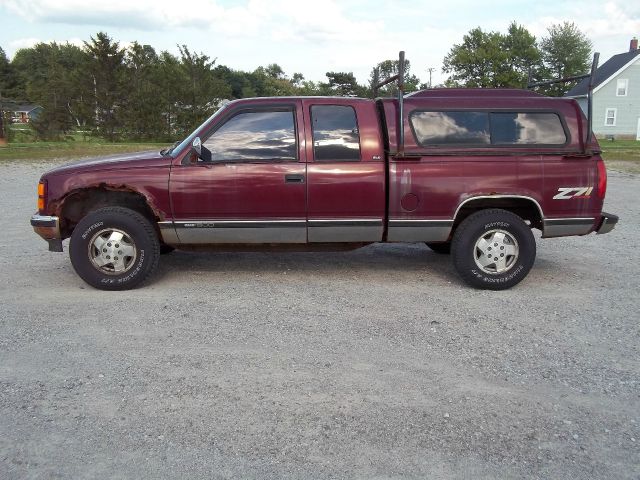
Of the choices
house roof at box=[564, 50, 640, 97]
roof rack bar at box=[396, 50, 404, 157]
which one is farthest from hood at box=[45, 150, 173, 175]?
house roof at box=[564, 50, 640, 97]

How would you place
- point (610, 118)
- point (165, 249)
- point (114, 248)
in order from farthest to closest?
point (610, 118) → point (165, 249) → point (114, 248)

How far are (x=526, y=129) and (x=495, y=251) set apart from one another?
1.24m

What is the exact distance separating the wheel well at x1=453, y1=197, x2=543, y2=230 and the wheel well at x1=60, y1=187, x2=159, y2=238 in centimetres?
312

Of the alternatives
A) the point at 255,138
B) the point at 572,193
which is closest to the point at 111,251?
the point at 255,138

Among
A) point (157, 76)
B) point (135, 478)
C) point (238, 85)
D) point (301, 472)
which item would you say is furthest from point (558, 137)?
point (238, 85)

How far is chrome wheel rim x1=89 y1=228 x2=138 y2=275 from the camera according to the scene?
5.40 m

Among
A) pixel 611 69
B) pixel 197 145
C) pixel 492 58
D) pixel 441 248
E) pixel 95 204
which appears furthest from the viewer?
pixel 492 58

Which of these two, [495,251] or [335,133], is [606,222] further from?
[335,133]

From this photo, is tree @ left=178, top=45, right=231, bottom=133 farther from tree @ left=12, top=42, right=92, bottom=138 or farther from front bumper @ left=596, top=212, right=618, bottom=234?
front bumper @ left=596, top=212, right=618, bottom=234

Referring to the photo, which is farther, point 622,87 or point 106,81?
point 622,87

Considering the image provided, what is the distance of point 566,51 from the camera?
66000 mm

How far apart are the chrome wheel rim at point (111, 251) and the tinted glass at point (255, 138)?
1192mm

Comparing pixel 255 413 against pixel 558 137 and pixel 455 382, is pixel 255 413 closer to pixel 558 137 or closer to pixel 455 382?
pixel 455 382

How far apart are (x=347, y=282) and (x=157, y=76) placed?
3516 centimetres
